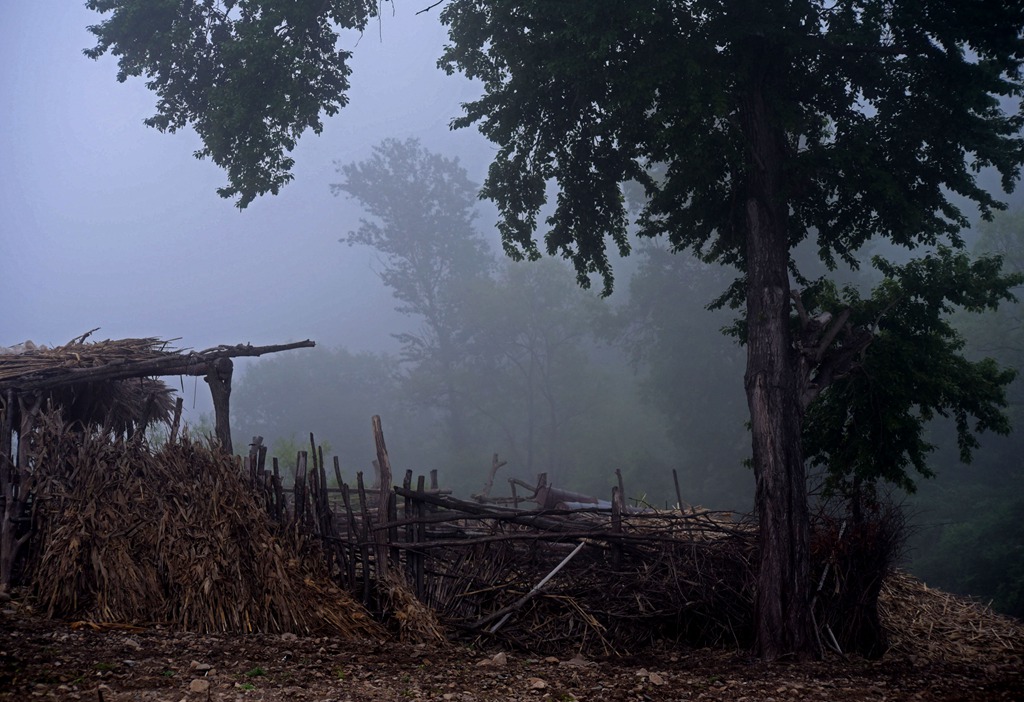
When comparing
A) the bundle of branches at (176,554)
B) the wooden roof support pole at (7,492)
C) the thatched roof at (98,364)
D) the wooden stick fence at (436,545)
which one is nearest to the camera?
the bundle of branches at (176,554)

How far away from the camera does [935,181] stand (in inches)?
421

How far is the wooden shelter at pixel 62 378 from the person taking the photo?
9.32 m

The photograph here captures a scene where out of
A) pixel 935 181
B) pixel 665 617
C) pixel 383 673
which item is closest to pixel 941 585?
pixel 935 181

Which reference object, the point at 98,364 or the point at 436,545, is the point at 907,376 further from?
the point at 98,364

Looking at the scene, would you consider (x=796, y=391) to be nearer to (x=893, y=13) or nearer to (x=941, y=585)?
(x=893, y=13)

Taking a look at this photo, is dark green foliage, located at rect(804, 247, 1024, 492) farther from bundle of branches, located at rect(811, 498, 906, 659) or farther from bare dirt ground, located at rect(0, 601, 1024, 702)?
bare dirt ground, located at rect(0, 601, 1024, 702)

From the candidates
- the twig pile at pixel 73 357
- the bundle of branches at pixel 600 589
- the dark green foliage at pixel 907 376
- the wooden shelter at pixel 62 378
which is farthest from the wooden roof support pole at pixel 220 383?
the dark green foliage at pixel 907 376

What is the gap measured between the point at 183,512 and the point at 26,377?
3063mm

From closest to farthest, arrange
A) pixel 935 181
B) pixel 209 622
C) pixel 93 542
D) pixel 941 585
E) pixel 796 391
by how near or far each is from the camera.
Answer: pixel 209 622, pixel 93 542, pixel 796 391, pixel 935 181, pixel 941 585

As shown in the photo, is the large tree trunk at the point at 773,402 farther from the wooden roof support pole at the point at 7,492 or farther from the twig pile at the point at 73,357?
the wooden roof support pole at the point at 7,492

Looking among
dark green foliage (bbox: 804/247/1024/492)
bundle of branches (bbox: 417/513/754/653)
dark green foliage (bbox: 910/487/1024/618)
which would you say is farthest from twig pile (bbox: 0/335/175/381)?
dark green foliage (bbox: 910/487/1024/618)

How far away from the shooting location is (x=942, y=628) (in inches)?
412

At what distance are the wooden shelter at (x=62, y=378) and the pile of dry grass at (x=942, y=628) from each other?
7.83m

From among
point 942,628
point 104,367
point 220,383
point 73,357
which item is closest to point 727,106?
point 220,383
